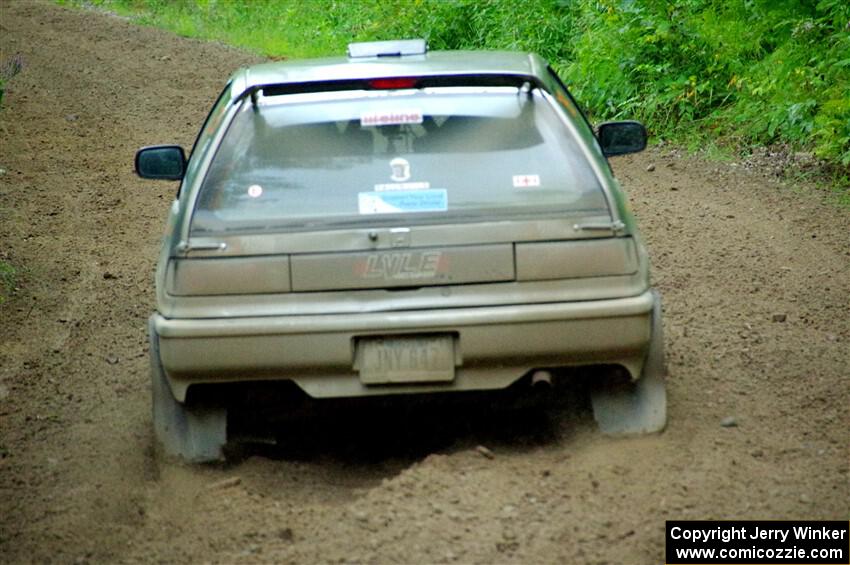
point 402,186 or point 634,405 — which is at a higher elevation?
point 402,186

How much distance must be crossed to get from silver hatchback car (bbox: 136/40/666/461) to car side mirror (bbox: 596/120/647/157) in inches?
35.9

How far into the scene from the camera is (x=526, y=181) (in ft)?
16.5

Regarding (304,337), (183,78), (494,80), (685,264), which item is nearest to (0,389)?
(304,337)

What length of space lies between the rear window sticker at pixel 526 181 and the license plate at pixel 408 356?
641mm

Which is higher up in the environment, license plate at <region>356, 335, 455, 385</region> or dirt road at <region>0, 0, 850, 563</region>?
license plate at <region>356, 335, 455, 385</region>

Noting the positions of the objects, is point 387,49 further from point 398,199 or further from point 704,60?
point 704,60

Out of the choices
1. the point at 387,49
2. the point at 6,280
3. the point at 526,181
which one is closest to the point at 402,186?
the point at 526,181

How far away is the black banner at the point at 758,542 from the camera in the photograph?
171 inches

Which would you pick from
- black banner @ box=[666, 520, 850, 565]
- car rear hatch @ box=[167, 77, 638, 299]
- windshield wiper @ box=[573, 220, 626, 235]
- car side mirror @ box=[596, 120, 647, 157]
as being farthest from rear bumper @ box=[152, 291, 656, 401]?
car side mirror @ box=[596, 120, 647, 157]

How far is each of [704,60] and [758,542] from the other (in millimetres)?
9133

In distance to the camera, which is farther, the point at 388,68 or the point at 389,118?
the point at 388,68

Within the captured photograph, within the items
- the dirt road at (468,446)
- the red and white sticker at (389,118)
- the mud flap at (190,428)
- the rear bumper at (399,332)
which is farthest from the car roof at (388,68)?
the dirt road at (468,446)

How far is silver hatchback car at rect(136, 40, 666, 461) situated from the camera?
488cm

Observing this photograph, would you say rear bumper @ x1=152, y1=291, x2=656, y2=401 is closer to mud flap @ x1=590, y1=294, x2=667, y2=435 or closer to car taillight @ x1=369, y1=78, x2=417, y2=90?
mud flap @ x1=590, y1=294, x2=667, y2=435
